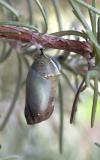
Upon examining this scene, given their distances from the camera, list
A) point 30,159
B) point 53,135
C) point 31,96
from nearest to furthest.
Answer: point 31,96, point 30,159, point 53,135

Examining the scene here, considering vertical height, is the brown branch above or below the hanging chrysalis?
above

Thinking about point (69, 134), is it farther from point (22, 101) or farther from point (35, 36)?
point (35, 36)

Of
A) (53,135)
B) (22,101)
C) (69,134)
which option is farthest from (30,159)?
(69,134)

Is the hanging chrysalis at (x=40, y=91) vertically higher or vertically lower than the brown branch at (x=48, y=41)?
lower
